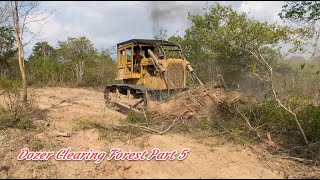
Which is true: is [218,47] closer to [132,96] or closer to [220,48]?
[220,48]

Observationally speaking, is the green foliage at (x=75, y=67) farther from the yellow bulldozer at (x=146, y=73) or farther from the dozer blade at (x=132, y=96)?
the yellow bulldozer at (x=146, y=73)

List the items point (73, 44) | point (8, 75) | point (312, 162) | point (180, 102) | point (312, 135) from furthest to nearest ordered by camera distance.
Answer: point (73, 44) < point (8, 75) < point (180, 102) < point (312, 135) < point (312, 162)

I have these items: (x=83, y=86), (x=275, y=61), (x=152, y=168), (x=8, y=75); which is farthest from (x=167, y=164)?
(x=8, y=75)

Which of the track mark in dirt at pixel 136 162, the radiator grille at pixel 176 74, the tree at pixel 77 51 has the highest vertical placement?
the tree at pixel 77 51

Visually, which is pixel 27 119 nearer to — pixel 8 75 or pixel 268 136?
pixel 268 136

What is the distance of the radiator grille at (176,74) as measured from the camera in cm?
1125

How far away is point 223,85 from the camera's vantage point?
10.2m

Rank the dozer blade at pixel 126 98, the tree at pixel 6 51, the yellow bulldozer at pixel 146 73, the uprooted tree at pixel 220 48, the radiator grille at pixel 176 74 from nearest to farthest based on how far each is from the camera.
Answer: the dozer blade at pixel 126 98
the yellow bulldozer at pixel 146 73
the radiator grille at pixel 176 74
the uprooted tree at pixel 220 48
the tree at pixel 6 51

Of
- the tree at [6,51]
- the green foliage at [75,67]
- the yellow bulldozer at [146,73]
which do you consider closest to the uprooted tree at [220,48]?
the yellow bulldozer at [146,73]

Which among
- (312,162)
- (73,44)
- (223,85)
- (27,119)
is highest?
(73,44)

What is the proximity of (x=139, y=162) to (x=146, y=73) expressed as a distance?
5.85 meters

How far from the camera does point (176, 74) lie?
11.4 metres

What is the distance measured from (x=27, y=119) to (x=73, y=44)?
16.4 m

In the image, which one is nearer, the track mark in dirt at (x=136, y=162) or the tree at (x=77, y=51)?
the track mark in dirt at (x=136, y=162)
